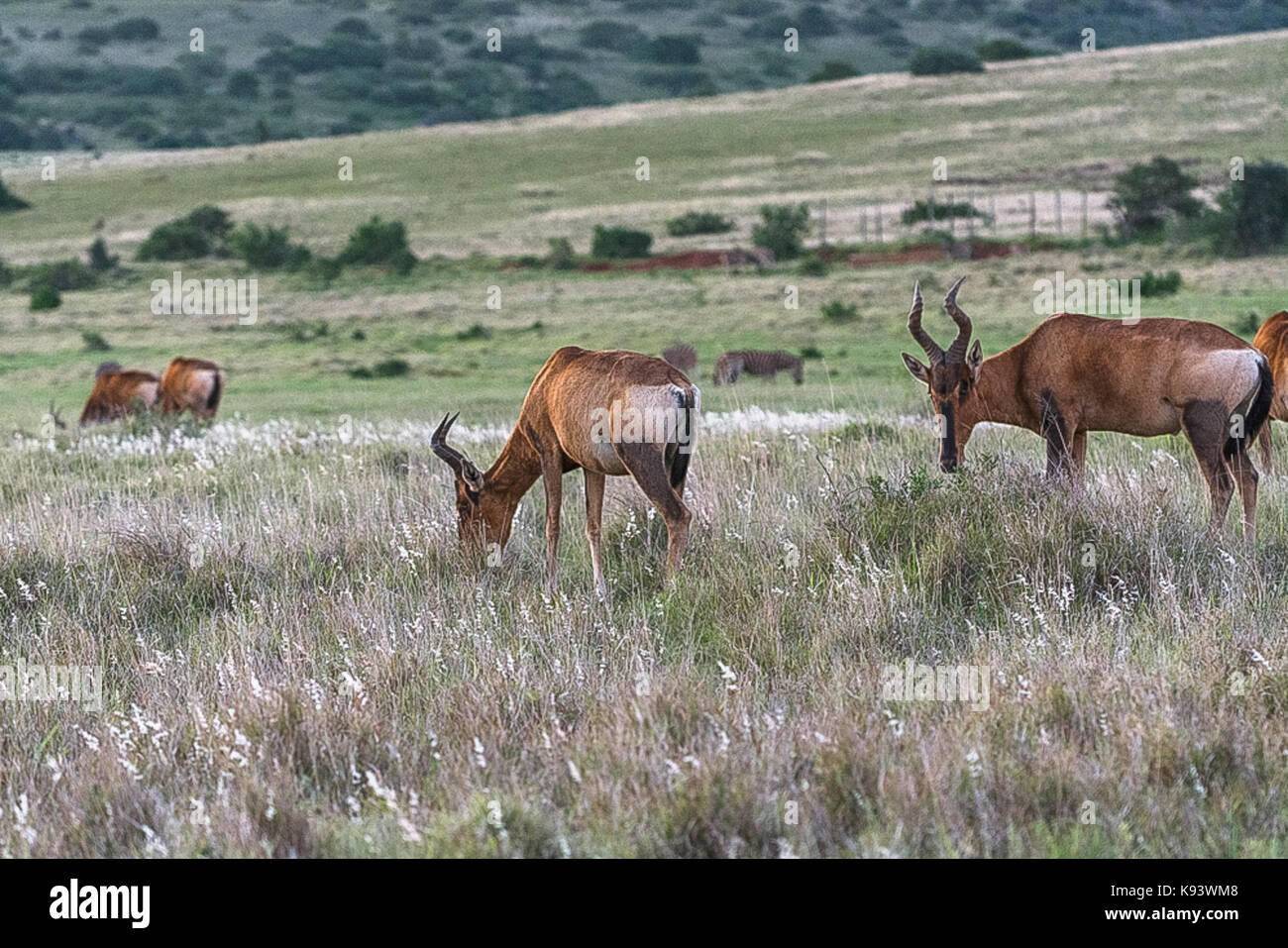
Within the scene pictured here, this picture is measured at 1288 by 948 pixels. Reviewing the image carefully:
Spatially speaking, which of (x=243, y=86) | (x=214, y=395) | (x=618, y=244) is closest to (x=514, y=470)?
(x=214, y=395)

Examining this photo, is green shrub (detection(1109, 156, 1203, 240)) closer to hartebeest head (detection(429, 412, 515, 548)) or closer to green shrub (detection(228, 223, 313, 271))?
green shrub (detection(228, 223, 313, 271))

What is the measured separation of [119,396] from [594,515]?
13.0 m

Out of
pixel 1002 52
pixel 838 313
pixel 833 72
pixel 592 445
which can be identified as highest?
pixel 1002 52

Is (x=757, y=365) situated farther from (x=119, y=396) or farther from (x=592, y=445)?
(x=592, y=445)

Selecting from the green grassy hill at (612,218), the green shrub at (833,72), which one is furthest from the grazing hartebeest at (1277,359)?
the green shrub at (833,72)

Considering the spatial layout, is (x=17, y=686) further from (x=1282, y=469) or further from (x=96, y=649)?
(x=1282, y=469)

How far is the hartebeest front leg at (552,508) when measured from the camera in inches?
298

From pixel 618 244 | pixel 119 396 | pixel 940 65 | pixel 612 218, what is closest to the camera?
pixel 119 396

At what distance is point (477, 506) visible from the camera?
322 inches

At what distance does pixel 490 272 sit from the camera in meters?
46.4

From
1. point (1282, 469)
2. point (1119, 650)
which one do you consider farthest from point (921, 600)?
point (1282, 469)

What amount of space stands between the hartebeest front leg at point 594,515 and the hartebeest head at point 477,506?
562 millimetres

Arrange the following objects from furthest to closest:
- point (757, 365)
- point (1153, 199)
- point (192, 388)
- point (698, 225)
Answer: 1. point (698, 225)
2. point (1153, 199)
3. point (757, 365)
4. point (192, 388)

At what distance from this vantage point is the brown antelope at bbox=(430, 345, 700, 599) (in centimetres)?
736
